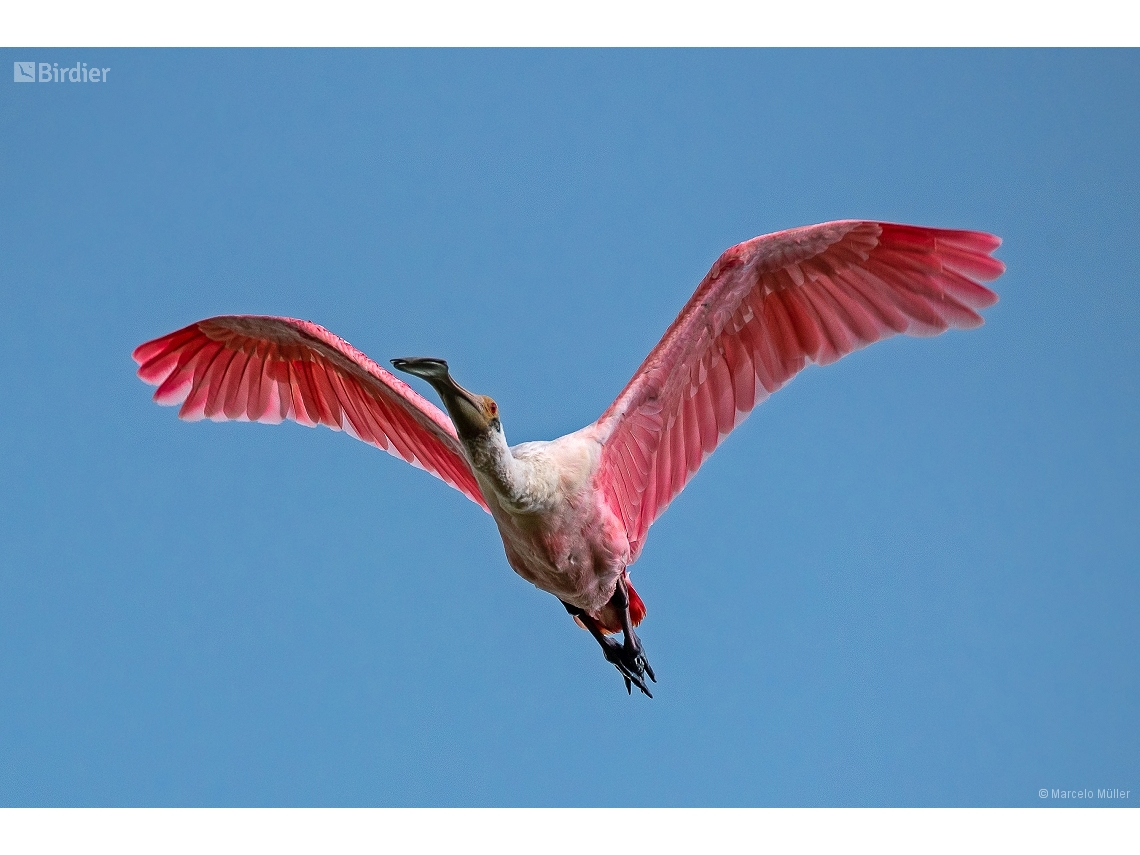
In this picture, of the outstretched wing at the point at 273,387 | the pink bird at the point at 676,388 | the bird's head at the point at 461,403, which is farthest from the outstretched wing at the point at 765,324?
the outstretched wing at the point at 273,387

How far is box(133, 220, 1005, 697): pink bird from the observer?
7918 millimetres

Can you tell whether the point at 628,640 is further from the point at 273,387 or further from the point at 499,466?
the point at 273,387

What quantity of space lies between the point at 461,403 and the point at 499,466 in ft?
1.50

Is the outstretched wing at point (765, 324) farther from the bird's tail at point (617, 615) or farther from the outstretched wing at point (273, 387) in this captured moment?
the outstretched wing at point (273, 387)

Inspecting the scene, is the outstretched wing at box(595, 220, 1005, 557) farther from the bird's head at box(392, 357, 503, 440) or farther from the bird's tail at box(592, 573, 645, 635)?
the bird's head at box(392, 357, 503, 440)

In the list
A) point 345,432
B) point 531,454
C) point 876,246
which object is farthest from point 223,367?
point 876,246

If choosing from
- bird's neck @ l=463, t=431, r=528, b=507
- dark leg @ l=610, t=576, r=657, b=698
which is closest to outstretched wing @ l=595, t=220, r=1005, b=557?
dark leg @ l=610, t=576, r=657, b=698

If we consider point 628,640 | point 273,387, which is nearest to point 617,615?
point 628,640

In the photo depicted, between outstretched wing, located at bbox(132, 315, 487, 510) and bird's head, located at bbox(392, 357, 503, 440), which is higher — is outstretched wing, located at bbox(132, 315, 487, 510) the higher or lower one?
the higher one

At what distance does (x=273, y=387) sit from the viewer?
32.6ft

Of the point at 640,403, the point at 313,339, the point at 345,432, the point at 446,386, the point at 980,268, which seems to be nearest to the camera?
the point at 446,386

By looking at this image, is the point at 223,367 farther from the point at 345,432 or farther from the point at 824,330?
the point at 824,330

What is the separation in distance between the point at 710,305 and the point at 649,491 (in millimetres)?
1295

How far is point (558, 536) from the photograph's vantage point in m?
7.98
